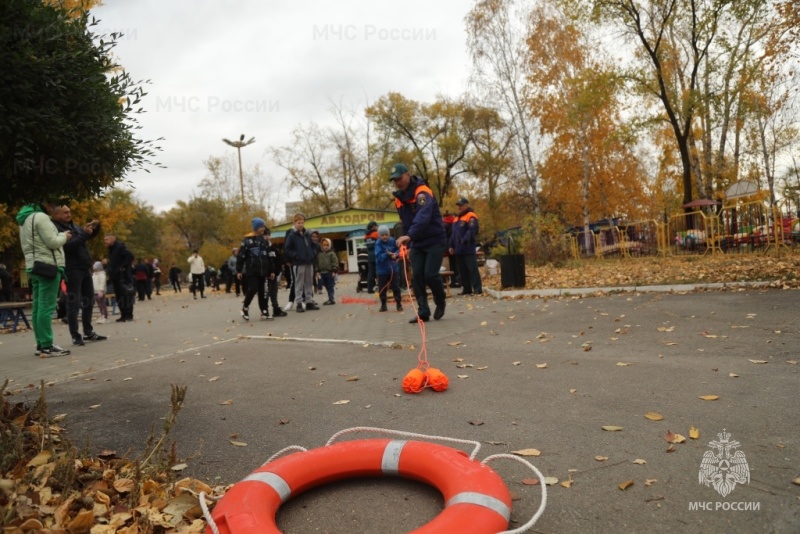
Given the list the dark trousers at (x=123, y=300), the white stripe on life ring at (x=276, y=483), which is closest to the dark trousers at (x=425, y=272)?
the white stripe on life ring at (x=276, y=483)

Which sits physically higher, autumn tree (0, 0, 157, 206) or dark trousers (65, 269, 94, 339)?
autumn tree (0, 0, 157, 206)

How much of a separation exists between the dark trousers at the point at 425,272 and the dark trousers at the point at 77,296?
5.37 meters

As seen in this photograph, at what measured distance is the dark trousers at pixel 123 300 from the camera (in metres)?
13.3

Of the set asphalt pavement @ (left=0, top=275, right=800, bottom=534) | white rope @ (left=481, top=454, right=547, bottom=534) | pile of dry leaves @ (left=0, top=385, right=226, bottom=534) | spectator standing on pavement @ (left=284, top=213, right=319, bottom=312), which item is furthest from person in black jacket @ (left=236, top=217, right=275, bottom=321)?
white rope @ (left=481, top=454, right=547, bottom=534)

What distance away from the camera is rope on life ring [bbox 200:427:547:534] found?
84.8 inches

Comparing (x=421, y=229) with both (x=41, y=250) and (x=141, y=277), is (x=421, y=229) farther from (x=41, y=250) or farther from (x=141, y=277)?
(x=141, y=277)

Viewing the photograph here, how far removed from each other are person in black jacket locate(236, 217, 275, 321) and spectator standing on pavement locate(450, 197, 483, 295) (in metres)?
4.37

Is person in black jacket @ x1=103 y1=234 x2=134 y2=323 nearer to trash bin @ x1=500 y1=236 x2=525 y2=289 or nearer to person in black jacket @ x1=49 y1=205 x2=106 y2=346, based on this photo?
person in black jacket @ x1=49 y1=205 x2=106 y2=346

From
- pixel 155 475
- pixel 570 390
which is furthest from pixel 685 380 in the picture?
pixel 155 475

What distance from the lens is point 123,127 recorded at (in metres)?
3.87

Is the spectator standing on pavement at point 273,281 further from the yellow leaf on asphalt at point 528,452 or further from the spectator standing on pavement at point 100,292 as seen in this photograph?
the yellow leaf on asphalt at point 528,452

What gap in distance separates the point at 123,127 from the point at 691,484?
412cm

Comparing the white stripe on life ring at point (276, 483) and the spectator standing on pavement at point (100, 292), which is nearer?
the white stripe on life ring at point (276, 483)

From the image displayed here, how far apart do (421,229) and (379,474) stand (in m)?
5.23
